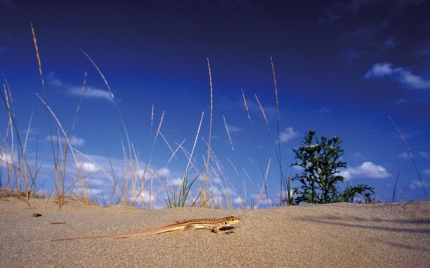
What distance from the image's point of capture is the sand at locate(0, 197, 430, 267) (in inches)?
76.5

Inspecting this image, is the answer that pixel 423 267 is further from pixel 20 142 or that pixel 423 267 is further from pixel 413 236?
pixel 20 142

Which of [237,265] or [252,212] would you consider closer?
[237,265]

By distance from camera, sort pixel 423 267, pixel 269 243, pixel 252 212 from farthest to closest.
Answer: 1. pixel 252 212
2. pixel 269 243
3. pixel 423 267

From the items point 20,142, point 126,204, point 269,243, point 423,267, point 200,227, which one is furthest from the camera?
point 126,204

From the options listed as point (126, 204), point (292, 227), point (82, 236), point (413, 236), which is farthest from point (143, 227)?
point (126, 204)

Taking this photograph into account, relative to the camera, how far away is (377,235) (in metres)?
2.70

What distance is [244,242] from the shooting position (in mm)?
2318

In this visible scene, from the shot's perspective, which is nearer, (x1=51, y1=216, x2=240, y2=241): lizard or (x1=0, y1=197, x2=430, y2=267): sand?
(x1=0, y1=197, x2=430, y2=267): sand

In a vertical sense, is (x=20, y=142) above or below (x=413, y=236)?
above

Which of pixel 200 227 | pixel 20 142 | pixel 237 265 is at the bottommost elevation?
pixel 237 265

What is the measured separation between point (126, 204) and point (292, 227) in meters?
3.35

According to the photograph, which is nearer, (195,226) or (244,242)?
(244,242)

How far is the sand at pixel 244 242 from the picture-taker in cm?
194

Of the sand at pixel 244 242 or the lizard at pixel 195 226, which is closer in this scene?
the sand at pixel 244 242
